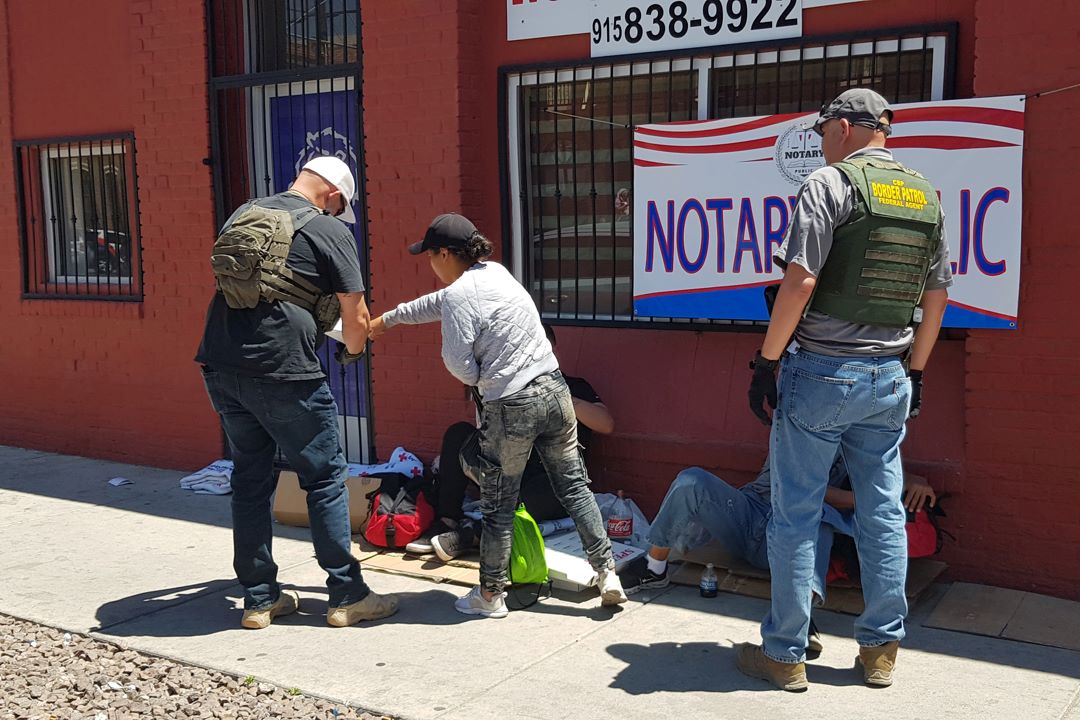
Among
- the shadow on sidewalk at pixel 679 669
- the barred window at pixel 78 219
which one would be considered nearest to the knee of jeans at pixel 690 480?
the shadow on sidewalk at pixel 679 669

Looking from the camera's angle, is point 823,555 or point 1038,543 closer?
point 823,555

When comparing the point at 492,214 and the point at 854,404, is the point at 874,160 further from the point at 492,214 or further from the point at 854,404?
the point at 492,214

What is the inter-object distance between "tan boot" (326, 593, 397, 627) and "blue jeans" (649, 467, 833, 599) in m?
1.20

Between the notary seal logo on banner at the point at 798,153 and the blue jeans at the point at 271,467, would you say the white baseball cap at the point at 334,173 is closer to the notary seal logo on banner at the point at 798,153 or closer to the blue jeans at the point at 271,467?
the blue jeans at the point at 271,467

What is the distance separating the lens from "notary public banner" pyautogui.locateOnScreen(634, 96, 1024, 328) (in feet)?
15.5

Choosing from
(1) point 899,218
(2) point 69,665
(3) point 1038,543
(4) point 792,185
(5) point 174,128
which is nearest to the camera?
(1) point 899,218

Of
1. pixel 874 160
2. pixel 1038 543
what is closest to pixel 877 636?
pixel 1038 543

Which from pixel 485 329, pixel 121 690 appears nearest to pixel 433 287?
pixel 485 329

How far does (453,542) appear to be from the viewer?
5.47 metres

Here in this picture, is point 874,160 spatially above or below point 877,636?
above

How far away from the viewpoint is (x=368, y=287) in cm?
684

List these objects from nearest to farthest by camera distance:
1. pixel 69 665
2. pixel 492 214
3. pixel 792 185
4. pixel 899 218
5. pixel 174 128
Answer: pixel 899 218 → pixel 69 665 → pixel 792 185 → pixel 492 214 → pixel 174 128

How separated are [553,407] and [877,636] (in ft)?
5.13

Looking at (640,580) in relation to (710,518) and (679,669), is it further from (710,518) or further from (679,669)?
(679,669)
